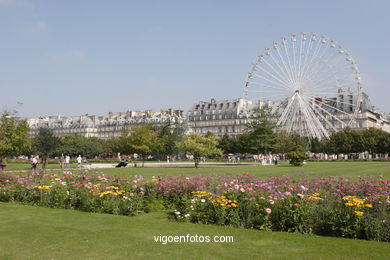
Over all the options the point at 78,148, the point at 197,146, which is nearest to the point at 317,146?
the point at 197,146

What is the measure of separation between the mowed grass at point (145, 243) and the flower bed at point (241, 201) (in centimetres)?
49

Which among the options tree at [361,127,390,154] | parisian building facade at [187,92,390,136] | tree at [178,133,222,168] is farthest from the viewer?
parisian building facade at [187,92,390,136]

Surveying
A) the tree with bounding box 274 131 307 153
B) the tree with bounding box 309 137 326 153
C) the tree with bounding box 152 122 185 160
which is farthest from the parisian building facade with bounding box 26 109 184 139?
the tree with bounding box 274 131 307 153

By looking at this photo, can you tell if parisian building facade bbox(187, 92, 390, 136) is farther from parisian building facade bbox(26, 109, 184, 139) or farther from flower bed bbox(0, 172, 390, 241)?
flower bed bbox(0, 172, 390, 241)

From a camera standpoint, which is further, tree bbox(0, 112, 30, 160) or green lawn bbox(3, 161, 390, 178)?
tree bbox(0, 112, 30, 160)

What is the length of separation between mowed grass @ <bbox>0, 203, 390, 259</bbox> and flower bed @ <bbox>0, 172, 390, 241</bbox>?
49 centimetres

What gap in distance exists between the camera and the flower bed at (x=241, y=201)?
29.3 ft

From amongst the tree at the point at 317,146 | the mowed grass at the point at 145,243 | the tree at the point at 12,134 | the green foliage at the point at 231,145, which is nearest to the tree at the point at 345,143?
the tree at the point at 317,146

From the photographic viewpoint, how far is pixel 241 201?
10336mm

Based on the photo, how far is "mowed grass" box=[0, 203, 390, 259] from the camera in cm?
732

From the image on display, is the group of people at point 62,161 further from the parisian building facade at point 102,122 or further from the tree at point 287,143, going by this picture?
the parisian building facade at point 102,122

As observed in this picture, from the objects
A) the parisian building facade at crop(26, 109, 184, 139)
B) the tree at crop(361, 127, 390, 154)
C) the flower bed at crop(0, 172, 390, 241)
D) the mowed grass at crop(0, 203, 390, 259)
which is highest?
the parisian building facade at crop(26, 109, 184, 139)

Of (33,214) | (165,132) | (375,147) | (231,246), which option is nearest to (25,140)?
(33,214)

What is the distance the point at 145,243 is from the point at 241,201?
3066mm
